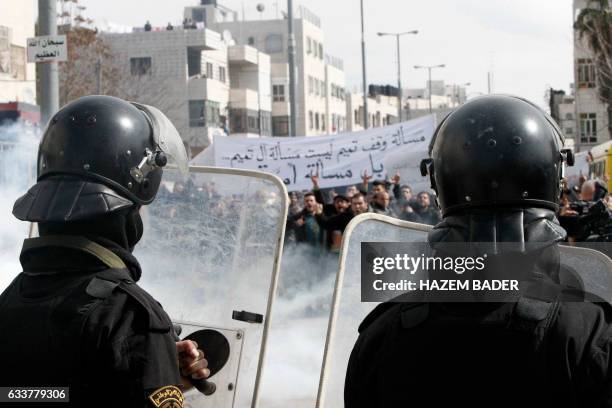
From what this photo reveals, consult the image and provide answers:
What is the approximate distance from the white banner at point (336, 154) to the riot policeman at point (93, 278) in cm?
1232

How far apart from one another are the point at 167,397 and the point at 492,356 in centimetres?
75

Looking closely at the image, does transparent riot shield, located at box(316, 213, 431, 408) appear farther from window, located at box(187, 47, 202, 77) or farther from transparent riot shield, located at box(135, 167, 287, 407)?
window, located at box(187, 47, 202, 77)

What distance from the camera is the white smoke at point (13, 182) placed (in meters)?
6.37

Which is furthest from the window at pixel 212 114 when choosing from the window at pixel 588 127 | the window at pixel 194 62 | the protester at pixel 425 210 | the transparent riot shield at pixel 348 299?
the transparent riot shield at pixel 348 299

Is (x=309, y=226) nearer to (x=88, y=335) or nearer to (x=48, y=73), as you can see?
(x=48, y=73)

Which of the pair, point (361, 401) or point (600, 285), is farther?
point (600, 285)

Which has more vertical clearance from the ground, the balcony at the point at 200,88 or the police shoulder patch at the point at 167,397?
the balcony at the point at 200,88

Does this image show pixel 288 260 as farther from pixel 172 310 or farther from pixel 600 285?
pixel 600 285

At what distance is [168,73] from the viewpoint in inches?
2159

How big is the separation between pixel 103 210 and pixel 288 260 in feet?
28.0

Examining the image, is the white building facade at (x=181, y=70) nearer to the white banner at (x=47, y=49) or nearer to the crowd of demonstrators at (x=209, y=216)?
the white banner at (x=47, y=49)

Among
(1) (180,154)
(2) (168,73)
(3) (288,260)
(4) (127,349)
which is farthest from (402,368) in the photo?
(2) (168,73)

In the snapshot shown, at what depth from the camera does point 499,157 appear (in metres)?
2.17

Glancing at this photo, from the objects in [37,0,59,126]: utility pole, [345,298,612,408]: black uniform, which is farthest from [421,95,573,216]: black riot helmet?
[37,0,59,126]: utility pole
